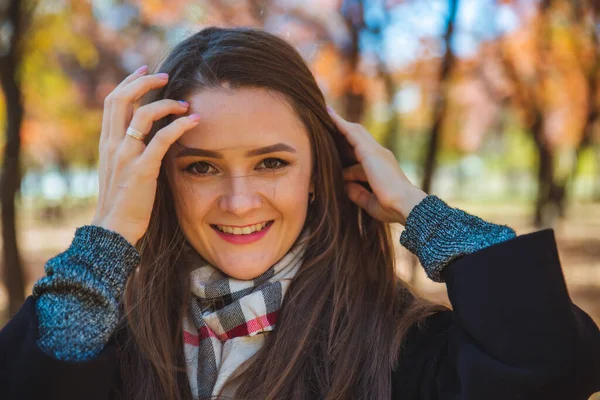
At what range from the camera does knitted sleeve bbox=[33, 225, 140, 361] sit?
162 cm

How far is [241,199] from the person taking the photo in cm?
193

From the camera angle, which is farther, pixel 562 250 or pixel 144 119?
pixel 562 250

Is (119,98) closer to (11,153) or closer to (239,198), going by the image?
(239,198)

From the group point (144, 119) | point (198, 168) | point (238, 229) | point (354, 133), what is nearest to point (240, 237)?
point (238, 229)

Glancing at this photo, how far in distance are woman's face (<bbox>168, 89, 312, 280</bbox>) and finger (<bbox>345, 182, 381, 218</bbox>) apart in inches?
12.8

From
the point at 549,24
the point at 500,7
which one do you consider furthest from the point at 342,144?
the point at 549,24

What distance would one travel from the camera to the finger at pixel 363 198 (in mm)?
2250

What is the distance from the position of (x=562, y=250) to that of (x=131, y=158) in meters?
15.0

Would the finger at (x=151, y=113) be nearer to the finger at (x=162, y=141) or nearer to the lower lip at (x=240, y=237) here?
the finger at (x=162, y=141)

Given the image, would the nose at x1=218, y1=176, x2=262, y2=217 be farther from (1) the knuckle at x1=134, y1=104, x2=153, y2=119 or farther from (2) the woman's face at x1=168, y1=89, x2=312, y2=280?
(1) the knuckle at x1=134, y1=104, x2=153, y2=119

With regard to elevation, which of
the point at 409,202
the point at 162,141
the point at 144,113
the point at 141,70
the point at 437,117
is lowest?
the point at 409,202

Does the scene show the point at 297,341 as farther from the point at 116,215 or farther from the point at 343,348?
the point at 116,215

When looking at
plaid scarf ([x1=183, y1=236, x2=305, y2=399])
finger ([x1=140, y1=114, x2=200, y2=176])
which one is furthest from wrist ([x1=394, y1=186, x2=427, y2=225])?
finger ([x1=140, y1=114, x2=200, y2=176])

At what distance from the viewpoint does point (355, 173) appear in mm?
2318
